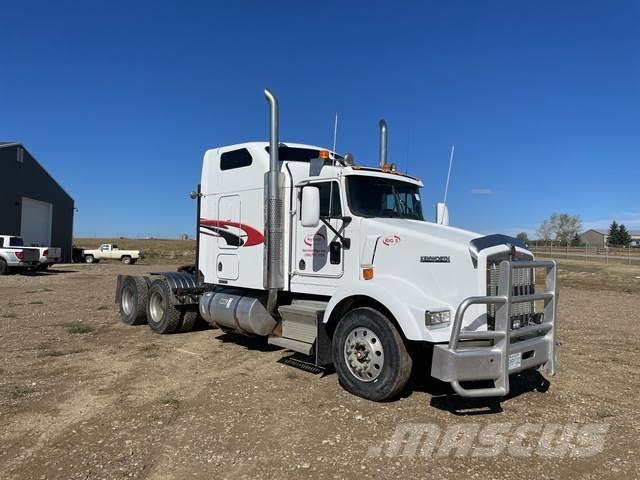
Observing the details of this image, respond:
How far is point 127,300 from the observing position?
35.6 feet

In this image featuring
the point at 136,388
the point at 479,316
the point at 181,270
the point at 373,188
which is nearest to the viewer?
the point at 479,316

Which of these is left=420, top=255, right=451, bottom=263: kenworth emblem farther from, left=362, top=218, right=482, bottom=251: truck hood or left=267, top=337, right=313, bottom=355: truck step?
left=267, top=337, right=313, bottom=355: truck step

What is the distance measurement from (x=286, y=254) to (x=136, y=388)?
8.97 ft

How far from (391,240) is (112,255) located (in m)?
39.2

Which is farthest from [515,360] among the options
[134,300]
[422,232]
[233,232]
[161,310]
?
[134,300]

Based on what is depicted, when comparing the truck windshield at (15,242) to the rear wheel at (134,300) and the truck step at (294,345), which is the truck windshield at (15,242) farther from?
the truck step at (294,345)

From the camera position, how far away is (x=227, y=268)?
8.62 meters

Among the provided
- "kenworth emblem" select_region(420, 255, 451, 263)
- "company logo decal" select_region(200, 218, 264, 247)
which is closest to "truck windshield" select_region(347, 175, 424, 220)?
"kenworth emblem" select_region(420, 255, 451, 263)

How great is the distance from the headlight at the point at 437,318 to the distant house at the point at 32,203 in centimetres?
3376

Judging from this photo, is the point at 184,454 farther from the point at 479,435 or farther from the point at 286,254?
the point at 286,254

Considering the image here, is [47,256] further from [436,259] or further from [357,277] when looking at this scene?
[436,259]

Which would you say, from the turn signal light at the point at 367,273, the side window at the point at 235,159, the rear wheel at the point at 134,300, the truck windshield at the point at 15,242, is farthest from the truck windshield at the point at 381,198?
the truck windshield at the point at 15,242

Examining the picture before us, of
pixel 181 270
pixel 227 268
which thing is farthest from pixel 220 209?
pixel 181 270

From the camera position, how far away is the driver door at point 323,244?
22.2ft
